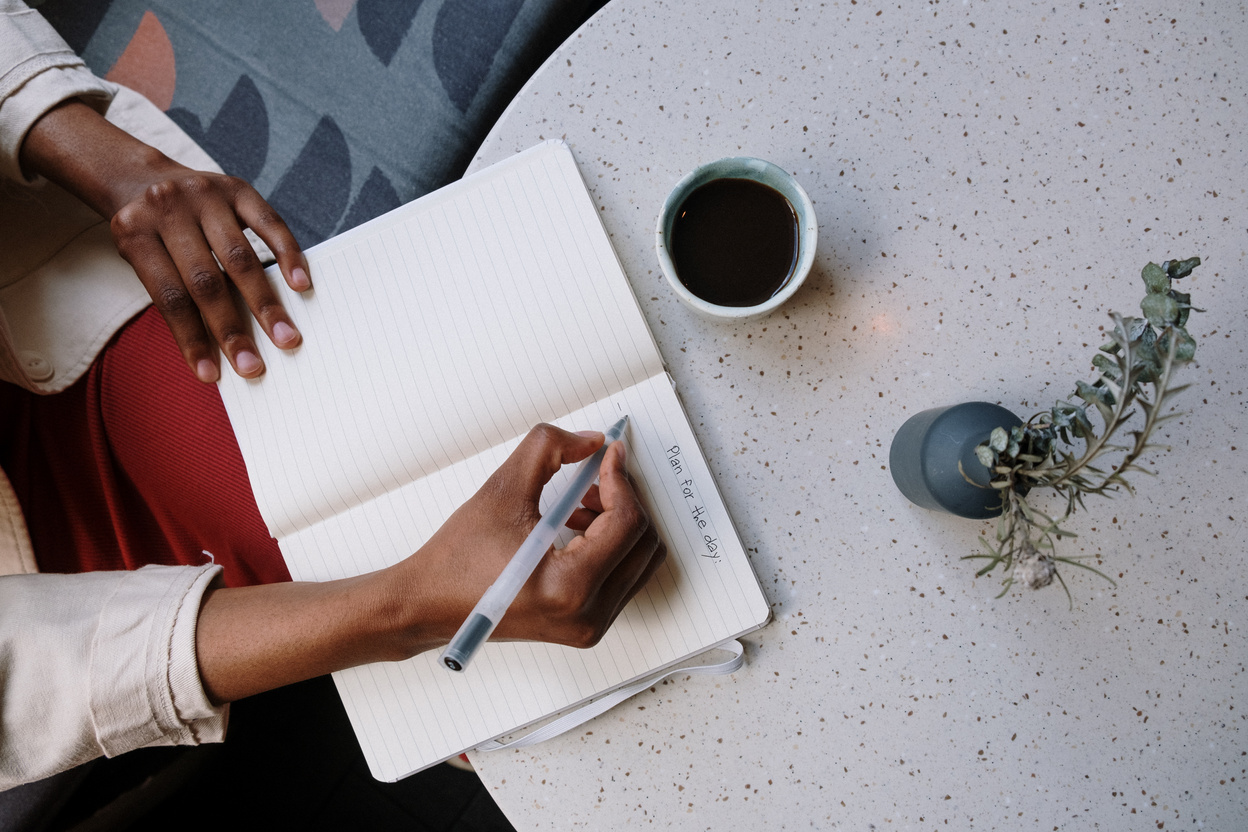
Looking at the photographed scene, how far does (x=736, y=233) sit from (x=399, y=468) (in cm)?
43

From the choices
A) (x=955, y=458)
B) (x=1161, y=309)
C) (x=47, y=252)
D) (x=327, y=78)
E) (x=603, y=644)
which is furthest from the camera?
(x=327, y=78)

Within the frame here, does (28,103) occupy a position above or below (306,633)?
above

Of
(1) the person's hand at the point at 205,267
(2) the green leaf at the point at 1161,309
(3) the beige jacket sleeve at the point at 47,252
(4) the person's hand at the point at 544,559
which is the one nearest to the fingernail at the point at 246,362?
(1) the person's hand at the point at 205,267

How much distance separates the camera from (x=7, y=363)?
0.82m

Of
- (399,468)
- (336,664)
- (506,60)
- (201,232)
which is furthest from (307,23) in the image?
(336,664)

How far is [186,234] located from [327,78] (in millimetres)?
781

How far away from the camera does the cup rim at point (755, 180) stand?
66 cm

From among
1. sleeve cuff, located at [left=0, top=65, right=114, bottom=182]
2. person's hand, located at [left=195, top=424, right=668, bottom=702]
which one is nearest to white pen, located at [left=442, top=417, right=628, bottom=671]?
person's hand, located at [left=195, top=424, right=668, bottom=702]

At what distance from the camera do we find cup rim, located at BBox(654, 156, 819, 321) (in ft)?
2.15

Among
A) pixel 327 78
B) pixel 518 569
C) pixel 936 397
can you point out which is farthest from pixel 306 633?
pixel 327 78

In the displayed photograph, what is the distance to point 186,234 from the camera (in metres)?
0.78

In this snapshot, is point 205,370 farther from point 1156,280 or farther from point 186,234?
point 1156,280

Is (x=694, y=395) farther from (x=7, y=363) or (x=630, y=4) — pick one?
(x=7, y=363)

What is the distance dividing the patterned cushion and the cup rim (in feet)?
2.77
